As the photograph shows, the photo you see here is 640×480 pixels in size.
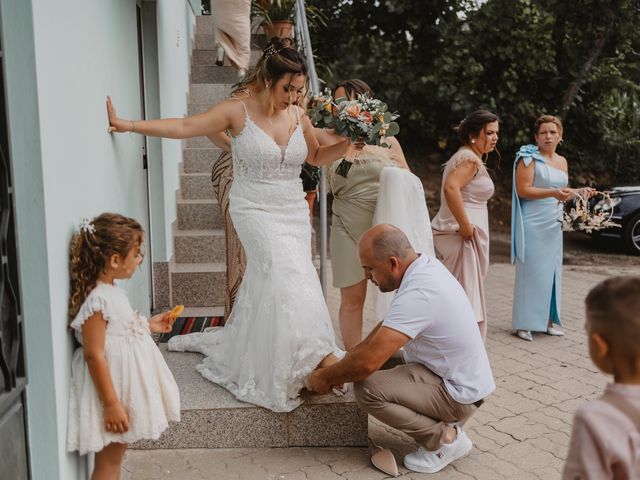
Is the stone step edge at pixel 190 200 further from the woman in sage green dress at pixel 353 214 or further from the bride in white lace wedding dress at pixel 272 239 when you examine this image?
the bride in white lace wedding dress at pixel 272 239

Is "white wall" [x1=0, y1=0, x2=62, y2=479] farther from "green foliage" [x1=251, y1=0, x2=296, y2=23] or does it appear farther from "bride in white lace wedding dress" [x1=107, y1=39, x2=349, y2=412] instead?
"green foliage" [x1=251, y1=0, x2=296, y2=23]

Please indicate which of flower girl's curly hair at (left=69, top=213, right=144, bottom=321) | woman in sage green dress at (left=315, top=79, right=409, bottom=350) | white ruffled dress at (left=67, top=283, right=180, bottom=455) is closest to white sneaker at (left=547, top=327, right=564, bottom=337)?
woman in sage green dress at (left=315, top=79, right=409, bottom=350)

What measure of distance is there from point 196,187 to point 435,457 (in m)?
4.15

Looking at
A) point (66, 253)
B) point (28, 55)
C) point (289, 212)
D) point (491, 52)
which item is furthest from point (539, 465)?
point (491, 52)

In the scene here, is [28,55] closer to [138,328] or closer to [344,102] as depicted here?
[138,328]

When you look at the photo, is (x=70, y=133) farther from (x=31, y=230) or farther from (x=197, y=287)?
(x=197, y=287)

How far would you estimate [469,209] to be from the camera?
17.0 feet

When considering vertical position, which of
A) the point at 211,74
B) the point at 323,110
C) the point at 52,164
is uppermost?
the point at 211,74

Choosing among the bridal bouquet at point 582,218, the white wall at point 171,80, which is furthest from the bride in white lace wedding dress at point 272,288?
the bridal bouquet at point 582,218

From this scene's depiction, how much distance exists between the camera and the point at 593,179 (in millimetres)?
14305

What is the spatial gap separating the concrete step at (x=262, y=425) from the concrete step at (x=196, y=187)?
11.1ft

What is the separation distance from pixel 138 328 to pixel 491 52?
12.1m

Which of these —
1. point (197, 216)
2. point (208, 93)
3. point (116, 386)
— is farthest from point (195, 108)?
point (116, 386)

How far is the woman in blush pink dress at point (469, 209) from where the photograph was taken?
505 cm
